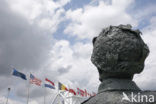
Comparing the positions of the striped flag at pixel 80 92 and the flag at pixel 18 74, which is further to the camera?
the striped flag at pixel 80 92

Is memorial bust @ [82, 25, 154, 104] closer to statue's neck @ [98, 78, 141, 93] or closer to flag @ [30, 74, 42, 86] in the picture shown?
statue's neck @ [98, 78, 141, 93]

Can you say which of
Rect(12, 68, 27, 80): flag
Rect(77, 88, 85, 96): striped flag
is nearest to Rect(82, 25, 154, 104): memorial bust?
Rect(12, 68, 27, 80): flag

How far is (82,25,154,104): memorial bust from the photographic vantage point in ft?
14.7

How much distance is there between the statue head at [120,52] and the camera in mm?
4512

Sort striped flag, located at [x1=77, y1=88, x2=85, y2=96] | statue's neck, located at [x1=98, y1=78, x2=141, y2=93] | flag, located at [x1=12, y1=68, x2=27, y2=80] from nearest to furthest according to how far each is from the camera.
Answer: statue's neck, located at [x1=98, y1=78, x2=141, y2=93], flag, located at [x1=12, y1=68, x2=27, y2=80], striped flag, located at [x1=77, y1=88, x2=85, y2=96]

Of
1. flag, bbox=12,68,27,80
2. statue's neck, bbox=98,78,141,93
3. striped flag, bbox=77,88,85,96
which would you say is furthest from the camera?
striped flag, bbox=77,88,85,96

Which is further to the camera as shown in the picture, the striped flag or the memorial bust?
the striped flag

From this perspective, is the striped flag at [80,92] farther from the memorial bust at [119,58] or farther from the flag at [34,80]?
the memorial bust at [119,58]

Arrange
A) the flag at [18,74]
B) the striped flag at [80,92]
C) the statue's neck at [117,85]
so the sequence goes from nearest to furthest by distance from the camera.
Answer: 1. the statue's neck at [117,85]
2. the flag at [18,74]
3. the striped flag at [80,92]

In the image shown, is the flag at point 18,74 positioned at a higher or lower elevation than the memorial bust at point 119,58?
higher

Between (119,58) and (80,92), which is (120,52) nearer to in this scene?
(119,58)

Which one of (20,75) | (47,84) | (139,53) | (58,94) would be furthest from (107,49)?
(58,94)

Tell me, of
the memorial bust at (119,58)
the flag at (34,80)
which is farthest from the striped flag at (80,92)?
the memorial bust at (119,58)

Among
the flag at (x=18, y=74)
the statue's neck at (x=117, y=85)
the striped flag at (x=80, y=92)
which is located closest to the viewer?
the statue's neck at (x=117, y=85)
